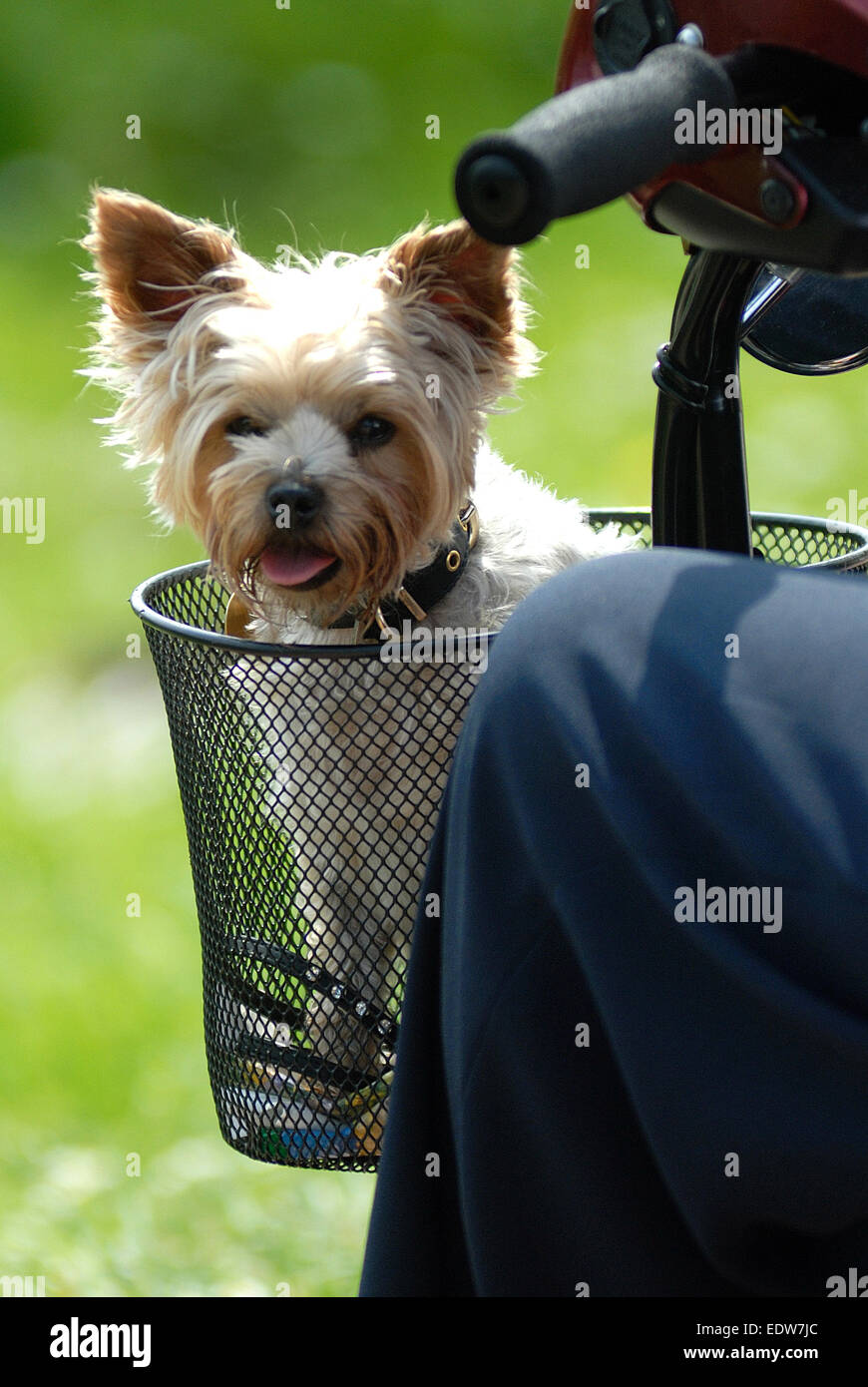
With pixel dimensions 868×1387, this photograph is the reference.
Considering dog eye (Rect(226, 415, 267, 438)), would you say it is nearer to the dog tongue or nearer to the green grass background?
the dog tongue

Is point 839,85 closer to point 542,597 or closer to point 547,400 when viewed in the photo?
point 542,597

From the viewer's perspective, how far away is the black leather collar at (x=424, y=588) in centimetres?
159

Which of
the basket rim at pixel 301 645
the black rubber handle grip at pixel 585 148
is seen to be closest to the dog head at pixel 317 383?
the basket rim at pixel 301 645

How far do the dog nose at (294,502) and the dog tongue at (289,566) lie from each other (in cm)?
4

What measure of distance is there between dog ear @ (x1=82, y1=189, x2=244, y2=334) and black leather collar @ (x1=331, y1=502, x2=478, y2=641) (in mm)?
432

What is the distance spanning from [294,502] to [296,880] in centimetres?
60

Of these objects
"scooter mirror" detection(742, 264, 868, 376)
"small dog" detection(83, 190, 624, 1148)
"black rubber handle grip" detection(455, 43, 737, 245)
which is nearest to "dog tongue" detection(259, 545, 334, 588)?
"small dog" detection(83, 190, 624, 1148)

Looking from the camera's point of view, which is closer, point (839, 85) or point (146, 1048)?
point (839, 85)

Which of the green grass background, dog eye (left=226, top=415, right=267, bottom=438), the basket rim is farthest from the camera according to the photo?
the green grass background

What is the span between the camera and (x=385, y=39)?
20.1 ft

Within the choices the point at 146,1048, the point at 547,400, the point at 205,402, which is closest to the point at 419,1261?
the point at 205,402

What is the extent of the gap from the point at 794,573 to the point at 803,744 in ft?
0.39

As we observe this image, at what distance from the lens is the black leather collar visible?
159 centimetres

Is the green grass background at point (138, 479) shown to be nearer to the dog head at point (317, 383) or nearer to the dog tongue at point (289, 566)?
the dog head at point (317, 383)
